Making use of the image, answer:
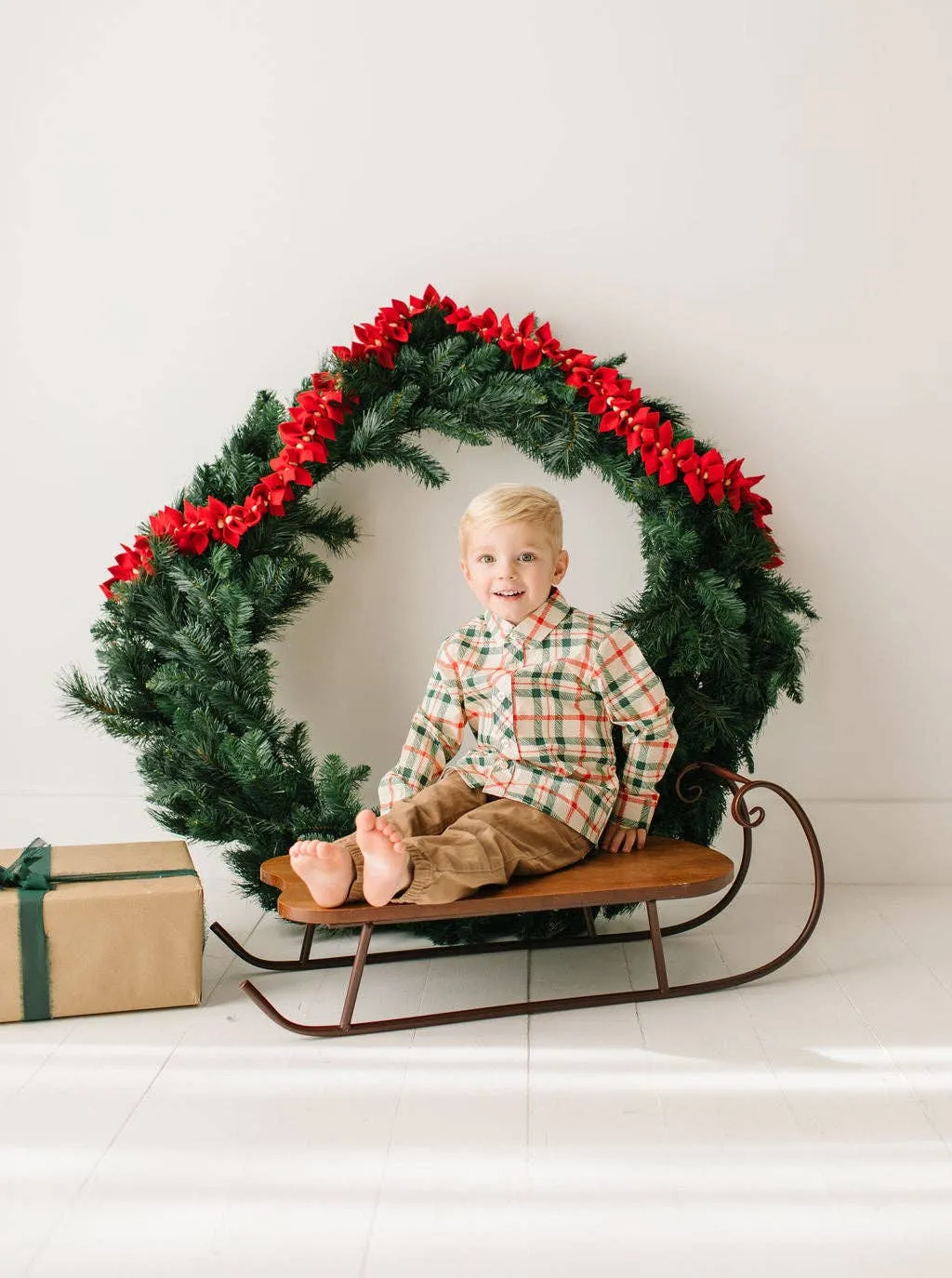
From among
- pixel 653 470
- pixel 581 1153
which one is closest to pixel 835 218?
pixel 653 470

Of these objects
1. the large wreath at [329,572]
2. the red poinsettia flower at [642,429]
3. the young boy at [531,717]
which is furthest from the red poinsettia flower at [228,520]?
the red poinsettia flower at [642,429]

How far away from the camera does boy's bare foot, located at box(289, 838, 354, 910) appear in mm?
2051

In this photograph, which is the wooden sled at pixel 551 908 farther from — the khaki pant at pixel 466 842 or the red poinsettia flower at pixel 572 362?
the red poinsettia flower at pixel 572 362

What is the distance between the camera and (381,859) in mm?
2049

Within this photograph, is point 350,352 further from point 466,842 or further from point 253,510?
point 466,842

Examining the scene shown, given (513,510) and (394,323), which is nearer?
(513,510)

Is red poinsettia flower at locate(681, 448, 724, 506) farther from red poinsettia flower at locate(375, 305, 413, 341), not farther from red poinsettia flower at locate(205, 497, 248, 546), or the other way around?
red poinsettia flower at locate(205, 497, 248, 546)

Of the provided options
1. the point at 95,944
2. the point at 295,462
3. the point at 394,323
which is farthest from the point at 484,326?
the point at 95,944

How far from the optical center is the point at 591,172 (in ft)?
9.61

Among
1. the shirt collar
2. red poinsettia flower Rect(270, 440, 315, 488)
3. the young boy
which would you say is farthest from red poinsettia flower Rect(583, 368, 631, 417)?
red poinsettia flower Rect(270, 440, 315, 488)

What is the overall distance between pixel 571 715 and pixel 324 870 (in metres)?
0.66

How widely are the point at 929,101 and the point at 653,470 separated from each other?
1158mm

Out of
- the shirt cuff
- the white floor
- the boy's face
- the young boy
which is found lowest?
the white floor

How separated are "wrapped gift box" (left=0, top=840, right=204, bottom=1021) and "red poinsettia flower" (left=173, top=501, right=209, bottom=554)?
0.78 metres
